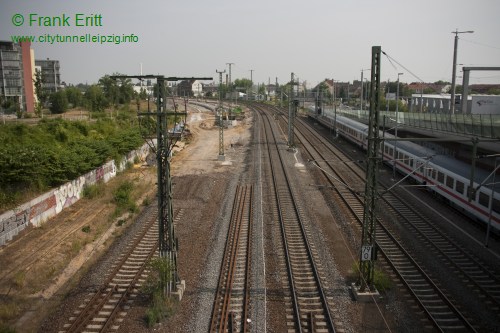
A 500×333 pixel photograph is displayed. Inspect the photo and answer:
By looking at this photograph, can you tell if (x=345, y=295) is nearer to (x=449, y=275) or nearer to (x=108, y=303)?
(x=449, y=275)

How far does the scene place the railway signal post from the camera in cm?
1534

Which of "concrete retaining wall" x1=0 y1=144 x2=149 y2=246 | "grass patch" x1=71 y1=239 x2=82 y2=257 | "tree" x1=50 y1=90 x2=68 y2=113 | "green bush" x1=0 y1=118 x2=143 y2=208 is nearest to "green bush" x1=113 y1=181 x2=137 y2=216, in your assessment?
"concrete retaining wall" x1=0 y1=144 x2=149 y2=246

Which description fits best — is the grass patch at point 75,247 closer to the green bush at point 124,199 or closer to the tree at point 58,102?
the green bush at point 124,199

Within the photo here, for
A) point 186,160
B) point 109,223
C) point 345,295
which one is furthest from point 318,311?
point 186,160

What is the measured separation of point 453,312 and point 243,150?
41.2 meters

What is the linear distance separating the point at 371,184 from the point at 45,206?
63.1ft

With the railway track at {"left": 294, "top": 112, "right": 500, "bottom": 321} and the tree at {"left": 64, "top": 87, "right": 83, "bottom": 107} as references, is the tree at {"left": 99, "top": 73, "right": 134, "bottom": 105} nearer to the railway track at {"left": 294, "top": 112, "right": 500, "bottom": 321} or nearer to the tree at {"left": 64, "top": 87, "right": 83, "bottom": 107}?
the tree at {"left": 64, "top": 87, "right": 83, "bottom": 107}

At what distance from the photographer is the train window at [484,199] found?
2181cm

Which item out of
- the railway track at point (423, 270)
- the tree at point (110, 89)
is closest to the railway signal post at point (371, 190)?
the railway track at point (423, 270)

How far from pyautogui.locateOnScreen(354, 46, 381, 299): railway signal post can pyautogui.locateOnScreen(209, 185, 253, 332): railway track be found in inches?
174

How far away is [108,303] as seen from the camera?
1619 cm

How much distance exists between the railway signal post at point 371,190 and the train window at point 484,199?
8.50 meters

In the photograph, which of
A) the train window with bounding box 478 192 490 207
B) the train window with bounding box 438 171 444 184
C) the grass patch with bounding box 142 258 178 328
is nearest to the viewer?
the grass patch with bounding box 142 258 178 328

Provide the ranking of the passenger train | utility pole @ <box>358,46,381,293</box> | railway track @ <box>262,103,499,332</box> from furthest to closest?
the passenger train
utility pole @ <box>358,46,381,293</box>
railway track @ <box>262,103,499,332</box>
